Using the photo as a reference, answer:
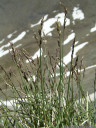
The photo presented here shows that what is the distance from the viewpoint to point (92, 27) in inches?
1210

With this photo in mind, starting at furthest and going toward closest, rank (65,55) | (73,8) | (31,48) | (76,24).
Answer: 1. (73,8)
2. (76,24)
3. (31,48)
4. (65,55)

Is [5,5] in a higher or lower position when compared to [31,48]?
higher

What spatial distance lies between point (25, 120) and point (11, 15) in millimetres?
38124

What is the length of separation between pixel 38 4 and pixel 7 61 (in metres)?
15.0

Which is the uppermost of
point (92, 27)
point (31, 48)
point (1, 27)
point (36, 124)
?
point (1, 27)

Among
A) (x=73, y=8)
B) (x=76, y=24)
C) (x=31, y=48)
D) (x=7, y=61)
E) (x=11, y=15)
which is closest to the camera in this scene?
(x=7, y=61)

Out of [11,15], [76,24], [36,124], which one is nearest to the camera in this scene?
[36,124]

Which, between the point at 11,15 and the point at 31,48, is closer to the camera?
the point at 31,48

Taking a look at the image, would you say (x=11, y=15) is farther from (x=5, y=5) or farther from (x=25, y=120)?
(x=25, y=120)

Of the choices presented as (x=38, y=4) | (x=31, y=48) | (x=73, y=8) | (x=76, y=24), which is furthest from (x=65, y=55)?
(x=38, y=4)

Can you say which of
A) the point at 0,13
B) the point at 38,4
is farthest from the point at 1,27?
the point at 38,4

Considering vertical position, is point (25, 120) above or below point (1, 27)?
below

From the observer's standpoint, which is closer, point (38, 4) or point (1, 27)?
point (1, 27)

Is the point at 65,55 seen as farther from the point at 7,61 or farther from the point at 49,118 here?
the point at 49,118
